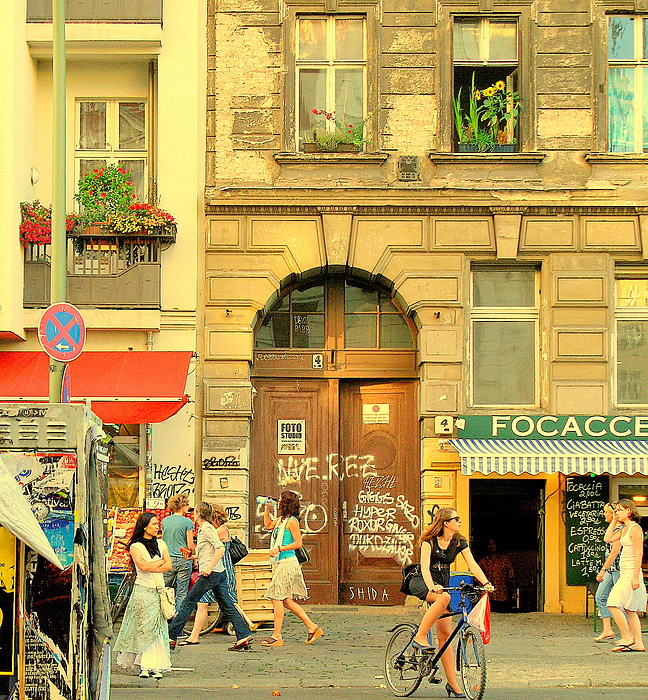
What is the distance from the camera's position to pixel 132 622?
12.1 meters

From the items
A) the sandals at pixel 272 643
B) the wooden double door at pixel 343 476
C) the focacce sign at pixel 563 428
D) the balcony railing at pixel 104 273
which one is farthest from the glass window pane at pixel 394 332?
the sandals at pixel 272 643

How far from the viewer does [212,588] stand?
46.3 feet

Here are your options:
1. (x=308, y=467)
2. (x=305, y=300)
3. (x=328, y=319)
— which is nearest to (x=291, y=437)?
(x=308, y=467)

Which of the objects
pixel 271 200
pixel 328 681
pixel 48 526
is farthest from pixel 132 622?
pixel 271 200

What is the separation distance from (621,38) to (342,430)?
748cm

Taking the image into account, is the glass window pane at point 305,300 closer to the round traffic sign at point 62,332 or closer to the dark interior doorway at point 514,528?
the dark interior doorway at point 514,528

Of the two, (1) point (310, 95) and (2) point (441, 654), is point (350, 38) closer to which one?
(1) point (310, 95)

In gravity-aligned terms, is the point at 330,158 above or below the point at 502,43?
below

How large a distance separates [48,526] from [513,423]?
10888mm

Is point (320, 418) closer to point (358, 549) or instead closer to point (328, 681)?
point (358, 549)

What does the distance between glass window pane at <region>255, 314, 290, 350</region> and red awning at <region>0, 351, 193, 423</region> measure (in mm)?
1524

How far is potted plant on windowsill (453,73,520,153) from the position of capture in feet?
60.8

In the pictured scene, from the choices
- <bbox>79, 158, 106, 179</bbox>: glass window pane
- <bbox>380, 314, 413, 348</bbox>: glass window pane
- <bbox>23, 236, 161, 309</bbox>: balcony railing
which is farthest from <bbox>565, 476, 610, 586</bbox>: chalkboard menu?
<bbox>79, 158, 106, 179</bbox>: glass window pane

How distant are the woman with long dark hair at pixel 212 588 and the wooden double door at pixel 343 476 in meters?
4.31
